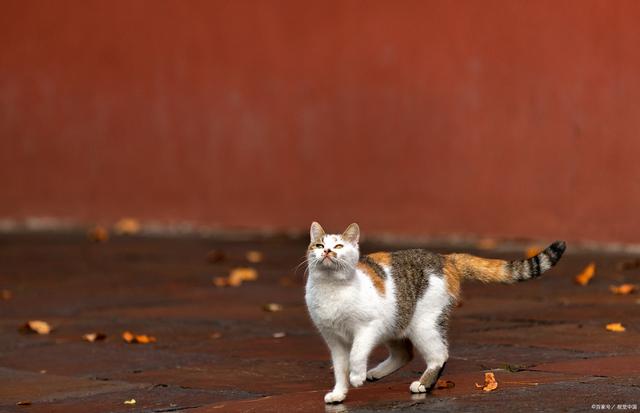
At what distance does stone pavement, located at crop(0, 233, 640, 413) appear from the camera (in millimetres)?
5887

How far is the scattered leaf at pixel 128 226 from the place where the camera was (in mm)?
15211

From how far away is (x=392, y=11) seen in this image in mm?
13148

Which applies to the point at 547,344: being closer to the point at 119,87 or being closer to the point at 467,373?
the point at 467,373

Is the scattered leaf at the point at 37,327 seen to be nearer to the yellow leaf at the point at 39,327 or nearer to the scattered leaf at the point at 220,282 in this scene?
the yellow leaf at the point at 39,327

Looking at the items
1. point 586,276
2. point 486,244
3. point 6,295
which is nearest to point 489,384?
point 586,276

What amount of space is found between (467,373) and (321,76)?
7536mm

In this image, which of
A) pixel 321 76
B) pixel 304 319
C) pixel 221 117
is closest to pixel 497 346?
pixel 304 319

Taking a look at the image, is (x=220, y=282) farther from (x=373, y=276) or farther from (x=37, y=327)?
(x=373, y=276)

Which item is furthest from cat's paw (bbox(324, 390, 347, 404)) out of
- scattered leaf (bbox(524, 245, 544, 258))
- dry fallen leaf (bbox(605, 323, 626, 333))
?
scattered leaf (bbox(524, 245, 544, 258))

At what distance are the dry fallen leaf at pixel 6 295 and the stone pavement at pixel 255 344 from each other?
0.04 metres

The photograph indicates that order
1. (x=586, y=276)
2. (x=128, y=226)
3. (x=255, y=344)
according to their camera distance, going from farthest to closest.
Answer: (x=128, y=226) → (x=586, y=276) → (x=255, y=344)

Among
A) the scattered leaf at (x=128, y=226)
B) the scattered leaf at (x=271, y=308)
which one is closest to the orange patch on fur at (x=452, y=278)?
the scattered leaf at (x=271, y=308)

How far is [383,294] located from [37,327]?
350 centimetres

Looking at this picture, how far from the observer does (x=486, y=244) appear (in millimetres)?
12570
